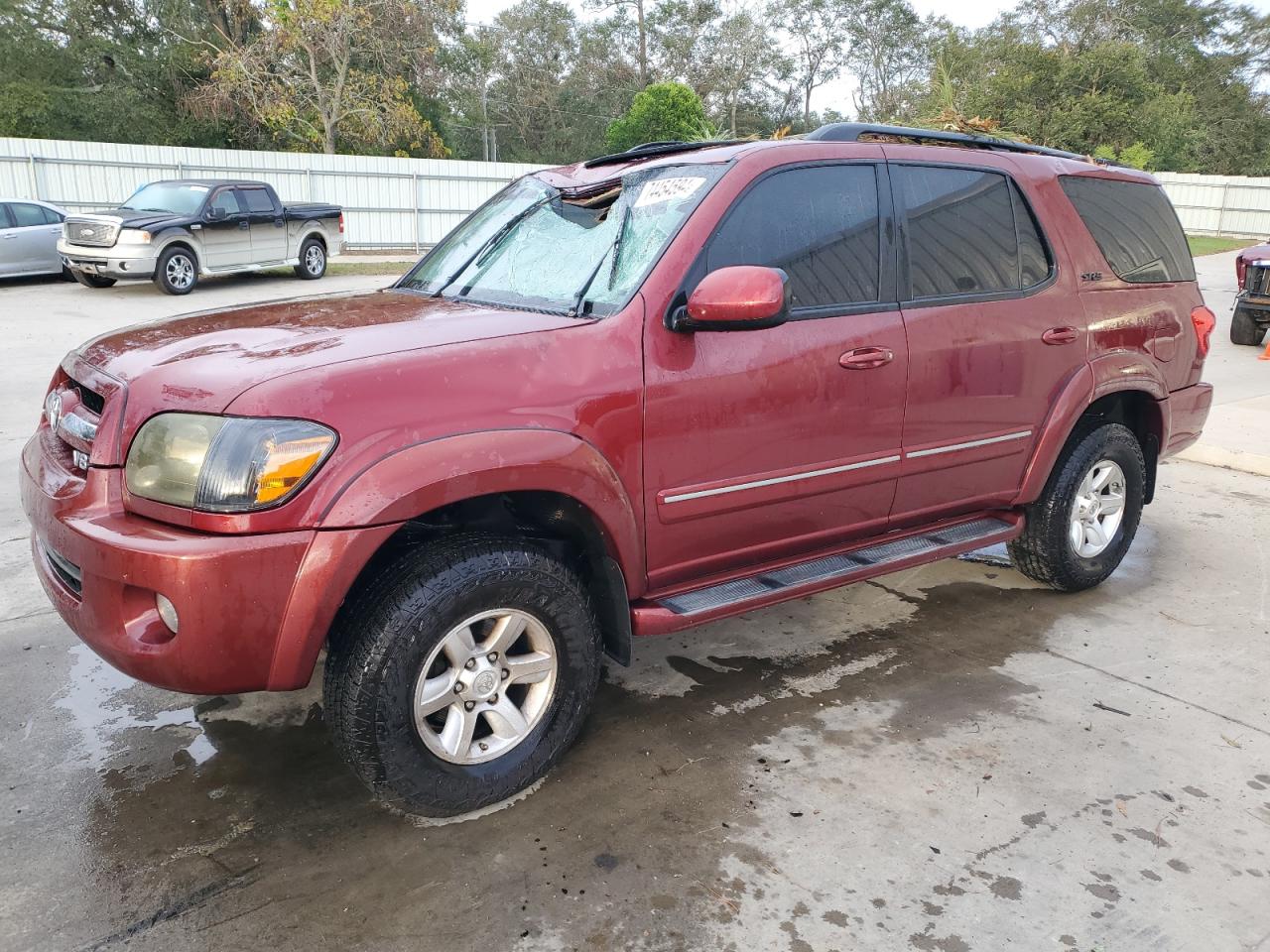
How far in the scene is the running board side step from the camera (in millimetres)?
3111

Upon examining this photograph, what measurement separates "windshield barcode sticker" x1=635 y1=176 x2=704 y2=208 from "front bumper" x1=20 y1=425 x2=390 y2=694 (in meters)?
1.46

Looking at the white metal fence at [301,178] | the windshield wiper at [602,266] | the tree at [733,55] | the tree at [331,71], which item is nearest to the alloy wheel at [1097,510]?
the windshield wiper at [602,266]

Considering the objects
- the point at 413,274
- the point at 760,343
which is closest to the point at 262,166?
the point at 413,274

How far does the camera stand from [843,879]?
261 cm

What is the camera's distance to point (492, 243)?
12.3 ft

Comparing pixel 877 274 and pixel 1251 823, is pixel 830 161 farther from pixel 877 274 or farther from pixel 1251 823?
pixel 1251 823

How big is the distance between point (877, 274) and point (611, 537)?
4.62 feet

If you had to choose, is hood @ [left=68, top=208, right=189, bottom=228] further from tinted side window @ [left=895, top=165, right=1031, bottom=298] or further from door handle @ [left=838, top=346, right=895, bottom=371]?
door handle @ [left=838, top=346, right=895, bottom=371]

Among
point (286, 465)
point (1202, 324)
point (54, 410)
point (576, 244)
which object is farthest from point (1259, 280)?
point (54, 410)

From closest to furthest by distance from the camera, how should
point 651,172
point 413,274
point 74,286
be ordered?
point 651,172
point 413,274
point 74,286

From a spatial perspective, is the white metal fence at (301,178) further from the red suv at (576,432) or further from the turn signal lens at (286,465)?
the turn signal lens at (286,465)

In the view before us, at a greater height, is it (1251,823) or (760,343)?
(760,343)

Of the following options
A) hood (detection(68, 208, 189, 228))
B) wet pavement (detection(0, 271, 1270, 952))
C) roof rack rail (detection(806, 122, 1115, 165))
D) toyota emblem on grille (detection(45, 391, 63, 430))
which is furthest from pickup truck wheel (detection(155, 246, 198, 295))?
roof rack rail (detection(806, 122, 1115, 165))

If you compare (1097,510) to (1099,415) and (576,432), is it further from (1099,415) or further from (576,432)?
(576,432)
